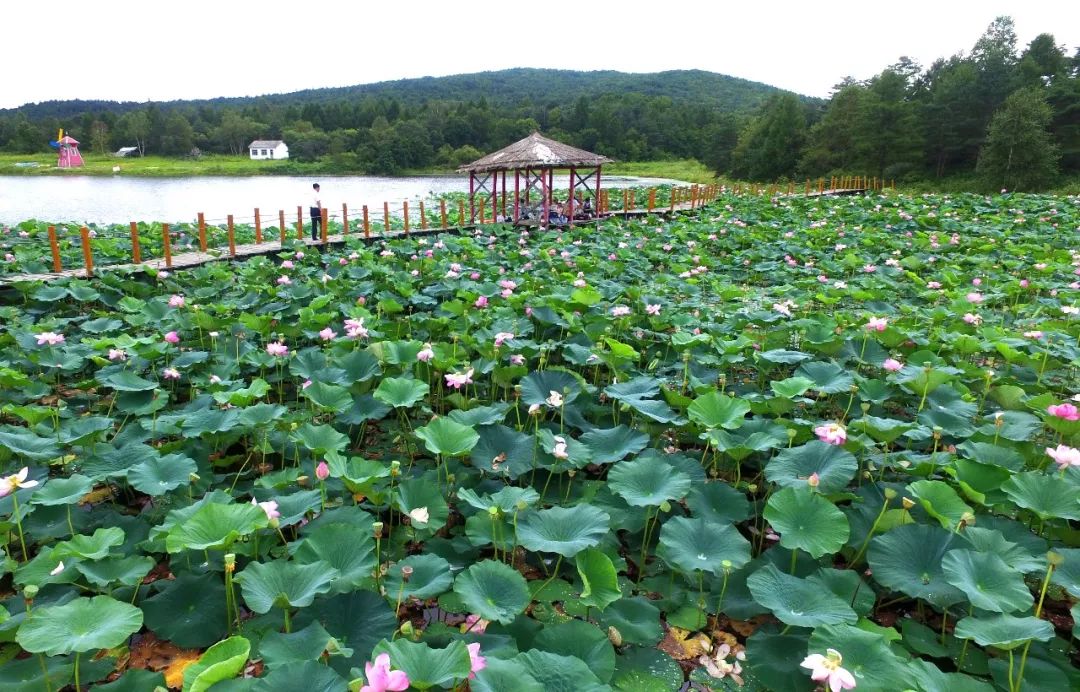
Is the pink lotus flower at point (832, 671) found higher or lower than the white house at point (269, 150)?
lower

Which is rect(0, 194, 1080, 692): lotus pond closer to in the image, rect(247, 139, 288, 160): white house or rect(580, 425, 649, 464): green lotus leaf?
rect(580, 425, 649, 464): green lotus leaf

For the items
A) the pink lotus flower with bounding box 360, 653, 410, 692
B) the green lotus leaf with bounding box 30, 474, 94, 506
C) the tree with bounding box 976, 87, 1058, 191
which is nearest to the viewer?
the pink lotus flower with bounding box 360, 653, 410, 692

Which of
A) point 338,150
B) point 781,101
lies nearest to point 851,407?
point 781,101

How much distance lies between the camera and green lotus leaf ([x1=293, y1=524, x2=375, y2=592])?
5.54 feet

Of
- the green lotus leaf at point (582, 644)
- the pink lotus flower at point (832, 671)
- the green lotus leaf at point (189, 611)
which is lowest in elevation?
the green lotus leaf at point (189, 611)

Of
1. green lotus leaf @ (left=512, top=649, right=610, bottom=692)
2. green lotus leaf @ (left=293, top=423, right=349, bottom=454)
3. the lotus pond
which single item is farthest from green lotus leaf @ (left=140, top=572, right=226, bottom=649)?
green lotus leaf @ (left=512, top=649, right=610, bottom=692)

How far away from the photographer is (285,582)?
1562mm

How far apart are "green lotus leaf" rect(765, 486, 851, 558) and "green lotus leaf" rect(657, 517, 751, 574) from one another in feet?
0.39

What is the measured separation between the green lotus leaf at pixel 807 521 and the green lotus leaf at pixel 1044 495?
1.80 ft

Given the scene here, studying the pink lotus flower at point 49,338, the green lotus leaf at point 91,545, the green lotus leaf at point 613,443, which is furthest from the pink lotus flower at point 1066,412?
the pink lotus flower at point 49,338

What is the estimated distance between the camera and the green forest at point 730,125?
27938 mm

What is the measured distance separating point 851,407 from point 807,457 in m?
1.00

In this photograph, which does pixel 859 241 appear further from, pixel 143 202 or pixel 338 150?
pixel 338 150

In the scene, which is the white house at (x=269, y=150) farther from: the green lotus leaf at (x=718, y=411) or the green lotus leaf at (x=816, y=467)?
the green lotus leaf at (x=816, y=467)
